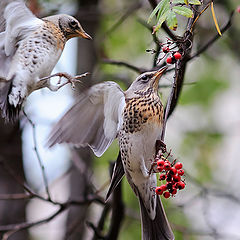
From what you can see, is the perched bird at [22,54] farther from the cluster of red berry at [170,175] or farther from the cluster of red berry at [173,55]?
the cluster of red berry at [170,175]

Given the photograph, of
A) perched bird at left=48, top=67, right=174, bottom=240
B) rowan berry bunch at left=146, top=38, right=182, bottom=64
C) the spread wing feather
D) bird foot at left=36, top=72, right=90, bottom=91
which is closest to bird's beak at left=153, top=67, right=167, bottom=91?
perched bird at left=48, top=67, right=174, bottom=240

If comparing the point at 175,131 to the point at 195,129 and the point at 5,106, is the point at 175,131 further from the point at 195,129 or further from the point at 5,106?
the point at 5,106

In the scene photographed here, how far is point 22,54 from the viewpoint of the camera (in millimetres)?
2674

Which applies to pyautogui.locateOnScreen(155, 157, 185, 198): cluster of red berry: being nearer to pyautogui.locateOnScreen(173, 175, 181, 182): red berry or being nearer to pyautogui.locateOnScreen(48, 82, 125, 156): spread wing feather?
pyautogui.locateOnScreen(173, 175, 181, 182): red berry

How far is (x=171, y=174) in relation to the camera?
2400mm

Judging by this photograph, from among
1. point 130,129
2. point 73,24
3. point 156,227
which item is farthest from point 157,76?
point 156,227

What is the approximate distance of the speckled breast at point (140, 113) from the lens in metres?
3.07

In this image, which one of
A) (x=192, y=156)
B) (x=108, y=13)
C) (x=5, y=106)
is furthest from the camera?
(x=192, y=156)

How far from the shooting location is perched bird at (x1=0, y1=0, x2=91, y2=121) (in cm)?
258

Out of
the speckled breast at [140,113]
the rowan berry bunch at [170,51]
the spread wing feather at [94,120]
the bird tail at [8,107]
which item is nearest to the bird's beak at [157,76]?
the speckled breast at [140,113]

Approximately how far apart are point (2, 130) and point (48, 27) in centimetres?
213

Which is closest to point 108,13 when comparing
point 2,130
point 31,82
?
point 2,130

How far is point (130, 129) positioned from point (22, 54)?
83 cm

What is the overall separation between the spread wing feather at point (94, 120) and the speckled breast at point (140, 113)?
2.2 inches
